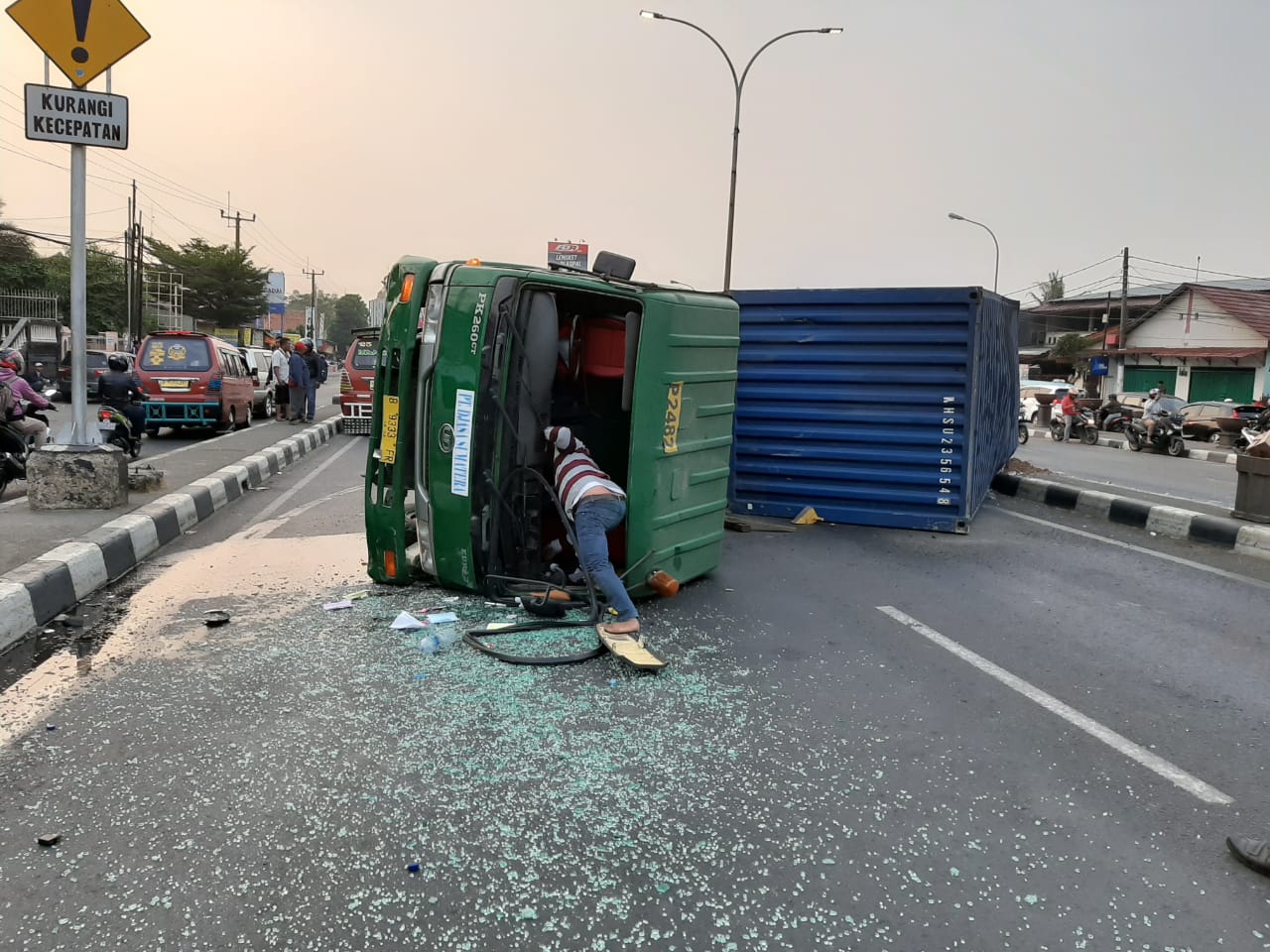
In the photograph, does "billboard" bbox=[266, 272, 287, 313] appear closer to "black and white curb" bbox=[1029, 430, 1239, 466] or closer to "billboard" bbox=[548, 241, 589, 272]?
"billboard" bbox=[548, 241, 589, 272]

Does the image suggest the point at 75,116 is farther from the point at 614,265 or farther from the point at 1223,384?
the point at 1223,384

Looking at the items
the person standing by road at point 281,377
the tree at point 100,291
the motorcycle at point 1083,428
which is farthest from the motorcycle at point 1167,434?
the tree at point 100,291

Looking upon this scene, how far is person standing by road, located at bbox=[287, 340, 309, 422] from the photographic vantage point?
18.1 m

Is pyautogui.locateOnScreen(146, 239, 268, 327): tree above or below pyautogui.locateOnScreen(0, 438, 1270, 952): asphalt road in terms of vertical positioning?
above

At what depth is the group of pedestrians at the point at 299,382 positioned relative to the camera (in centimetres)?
1809

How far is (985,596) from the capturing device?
19.8ft

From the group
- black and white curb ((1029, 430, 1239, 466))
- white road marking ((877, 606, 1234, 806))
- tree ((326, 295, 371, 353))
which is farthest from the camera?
tree ((326, 295, 371, 353))

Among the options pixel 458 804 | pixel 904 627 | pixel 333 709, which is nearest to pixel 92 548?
pixel 333 709

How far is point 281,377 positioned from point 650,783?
19246 millimetres

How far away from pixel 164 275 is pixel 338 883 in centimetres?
7221

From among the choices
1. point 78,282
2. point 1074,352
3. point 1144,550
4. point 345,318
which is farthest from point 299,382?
point 345,318

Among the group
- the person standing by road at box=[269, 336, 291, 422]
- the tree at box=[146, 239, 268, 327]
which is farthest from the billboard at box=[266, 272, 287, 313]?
the person standing by road at box=[269, 336, 291, 422]

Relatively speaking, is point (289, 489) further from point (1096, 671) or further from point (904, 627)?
point (1096, 671)

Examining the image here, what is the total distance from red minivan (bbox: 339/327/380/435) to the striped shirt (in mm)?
12161
